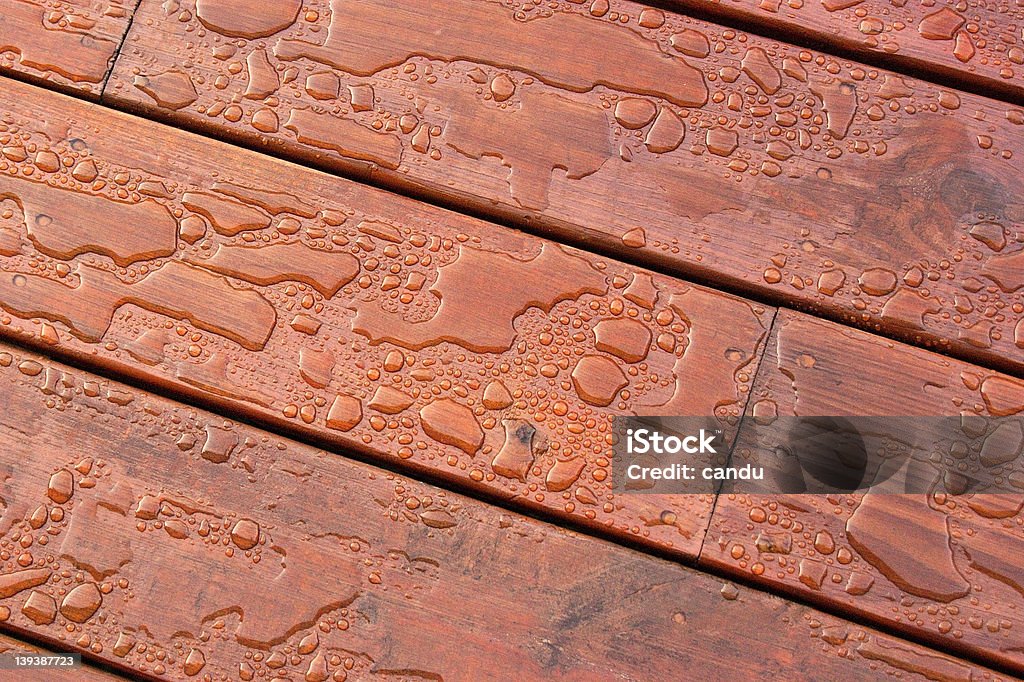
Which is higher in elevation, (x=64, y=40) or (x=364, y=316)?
(x=64, y=40)

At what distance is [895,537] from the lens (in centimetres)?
64

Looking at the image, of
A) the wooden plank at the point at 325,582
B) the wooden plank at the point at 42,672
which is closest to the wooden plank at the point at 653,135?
the wooden plank at the point at 325,582

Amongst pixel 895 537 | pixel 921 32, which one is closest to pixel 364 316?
pixel 895 537

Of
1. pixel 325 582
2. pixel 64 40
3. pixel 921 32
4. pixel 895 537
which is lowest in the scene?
pixel 325 582

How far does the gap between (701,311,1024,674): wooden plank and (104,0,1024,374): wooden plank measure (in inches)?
A: 2.1

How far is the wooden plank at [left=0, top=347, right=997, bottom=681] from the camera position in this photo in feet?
2.07

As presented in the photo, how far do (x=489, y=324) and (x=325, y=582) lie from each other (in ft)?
0.87

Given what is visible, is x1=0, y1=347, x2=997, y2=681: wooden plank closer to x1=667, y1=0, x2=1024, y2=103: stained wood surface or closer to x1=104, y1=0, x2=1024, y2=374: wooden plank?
x1=104, y1=0, x2=1024, y2=374: wooden plank

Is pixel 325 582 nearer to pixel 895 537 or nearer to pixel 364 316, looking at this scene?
pixel 364 316

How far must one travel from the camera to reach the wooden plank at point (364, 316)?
66 cm

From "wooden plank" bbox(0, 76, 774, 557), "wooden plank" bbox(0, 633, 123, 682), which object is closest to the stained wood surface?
"wooden plank" bbox(0, 76, 774, 557)

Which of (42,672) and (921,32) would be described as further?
(921,32)

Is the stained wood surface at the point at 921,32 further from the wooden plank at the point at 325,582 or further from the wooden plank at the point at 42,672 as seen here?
the wooden plank at the point at 42,672

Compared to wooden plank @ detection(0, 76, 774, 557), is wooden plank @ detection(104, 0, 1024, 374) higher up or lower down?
higher up
